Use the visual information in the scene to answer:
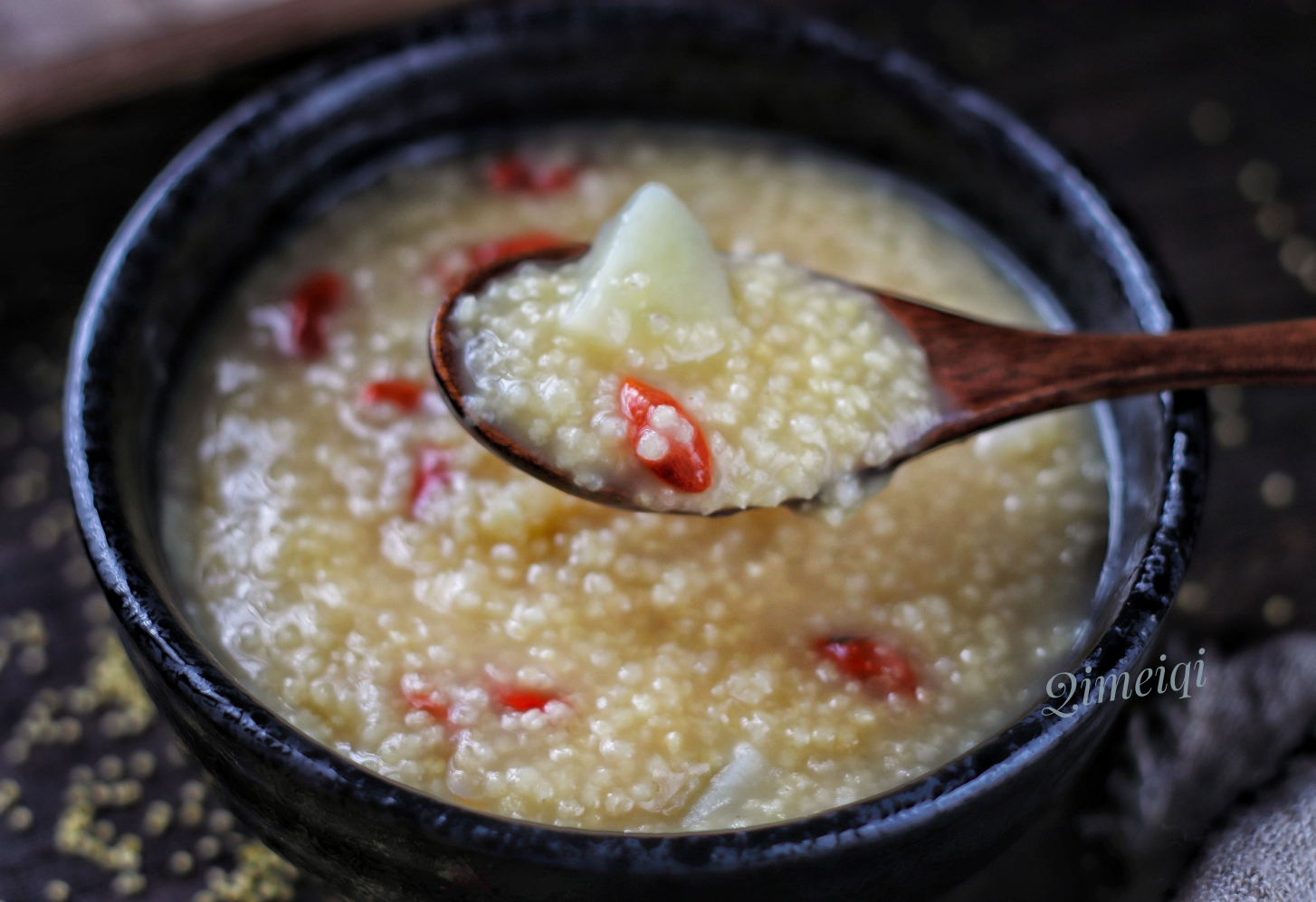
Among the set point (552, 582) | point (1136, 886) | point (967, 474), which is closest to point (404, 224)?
point (552, 582)

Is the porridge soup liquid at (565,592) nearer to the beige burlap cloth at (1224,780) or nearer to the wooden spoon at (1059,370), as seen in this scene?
the wooden spoon at (1059,370)

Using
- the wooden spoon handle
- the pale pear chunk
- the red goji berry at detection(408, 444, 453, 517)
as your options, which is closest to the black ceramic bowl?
the wooden spoon handle

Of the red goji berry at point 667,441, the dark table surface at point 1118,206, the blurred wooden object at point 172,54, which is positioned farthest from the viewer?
the blurred wooden object at point 172,54

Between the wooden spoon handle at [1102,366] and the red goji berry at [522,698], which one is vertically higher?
the wooden spoon handle at [1102,366]

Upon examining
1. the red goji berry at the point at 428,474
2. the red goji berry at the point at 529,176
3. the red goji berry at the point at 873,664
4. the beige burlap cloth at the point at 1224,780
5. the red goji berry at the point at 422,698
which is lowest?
the beige burlap cloth at the point at 1224,780

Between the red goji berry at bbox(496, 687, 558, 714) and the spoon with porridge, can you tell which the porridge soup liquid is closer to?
the red goji berry at bbox(496, 687, 558, 714)

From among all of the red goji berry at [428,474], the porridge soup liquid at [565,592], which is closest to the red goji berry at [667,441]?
the porridge soup liquid at [565,592]

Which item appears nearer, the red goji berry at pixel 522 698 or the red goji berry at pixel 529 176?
the red goji berry at pixel 522 698
